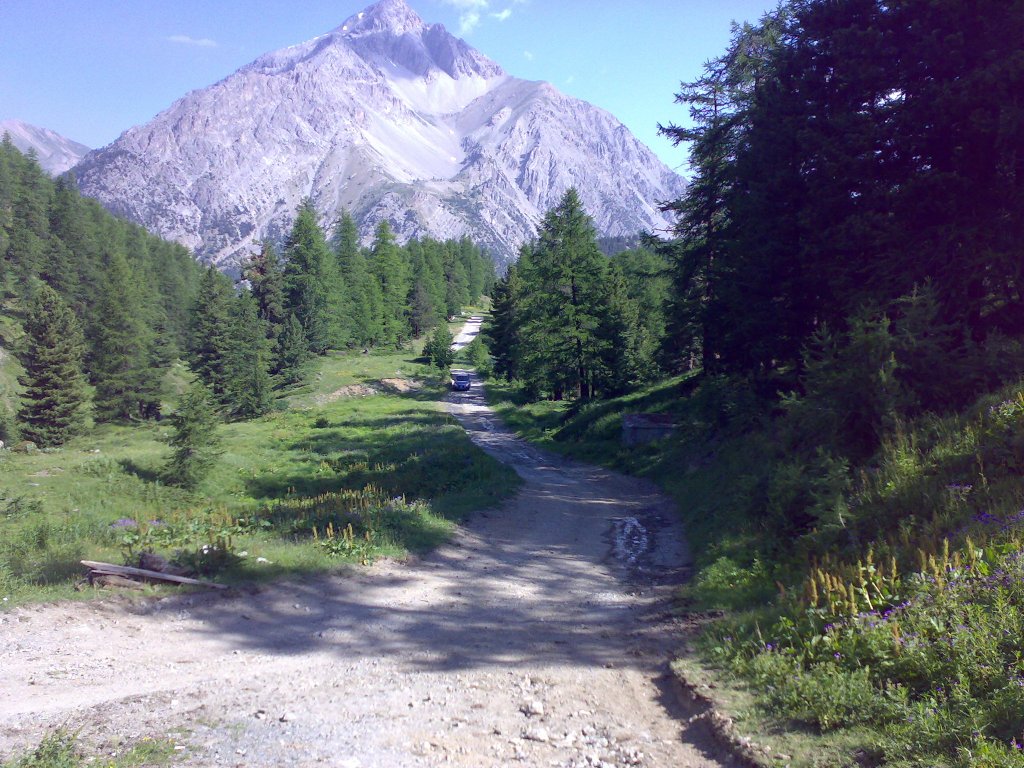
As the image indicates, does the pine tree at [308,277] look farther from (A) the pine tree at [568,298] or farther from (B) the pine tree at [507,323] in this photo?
(A) the pine tree at [568,298]

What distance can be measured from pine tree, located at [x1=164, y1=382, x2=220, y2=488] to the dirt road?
17385 millimetres

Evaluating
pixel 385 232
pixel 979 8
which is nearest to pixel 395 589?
pixel 979 8

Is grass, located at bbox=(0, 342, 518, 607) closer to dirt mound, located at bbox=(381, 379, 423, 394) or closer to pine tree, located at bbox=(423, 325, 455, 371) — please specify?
dirt mound, located at bbox=(381, 379, 423, 394)

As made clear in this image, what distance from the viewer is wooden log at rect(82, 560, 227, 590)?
7.97 meters

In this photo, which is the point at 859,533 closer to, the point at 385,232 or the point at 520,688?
the point at 520,688

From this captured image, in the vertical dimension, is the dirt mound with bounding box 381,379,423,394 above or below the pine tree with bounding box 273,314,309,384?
below

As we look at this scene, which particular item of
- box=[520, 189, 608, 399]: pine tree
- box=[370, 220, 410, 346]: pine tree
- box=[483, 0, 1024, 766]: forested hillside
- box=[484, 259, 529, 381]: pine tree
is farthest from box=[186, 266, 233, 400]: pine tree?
box=[483, 0, 1024, 766]: forested hillside

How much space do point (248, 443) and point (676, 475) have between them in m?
22.6

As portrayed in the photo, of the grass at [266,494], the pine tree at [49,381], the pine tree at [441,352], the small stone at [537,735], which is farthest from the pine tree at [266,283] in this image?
the small stone at [537,735]

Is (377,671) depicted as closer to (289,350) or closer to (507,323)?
(507,323)

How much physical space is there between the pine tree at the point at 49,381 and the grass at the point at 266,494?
1.84 meters

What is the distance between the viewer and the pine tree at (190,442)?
24531mm

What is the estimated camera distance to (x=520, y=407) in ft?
144

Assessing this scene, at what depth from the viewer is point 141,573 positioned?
8070 millimetres
